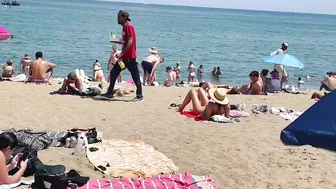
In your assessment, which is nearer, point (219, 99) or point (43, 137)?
point (43, 137)

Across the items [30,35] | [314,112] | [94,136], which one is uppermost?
[314,112]

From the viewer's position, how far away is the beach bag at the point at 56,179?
4547mm

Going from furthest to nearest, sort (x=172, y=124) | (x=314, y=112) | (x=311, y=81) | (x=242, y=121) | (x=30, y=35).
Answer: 1. (x=30, y=35)
2. (x=311, y=81)
3. (x=242, y=121)
4. (x=172, y=124)
5. (x=314, y=112)

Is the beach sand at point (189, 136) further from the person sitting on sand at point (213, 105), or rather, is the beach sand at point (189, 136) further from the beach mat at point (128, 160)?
the person sitting on sand at point (213, 105)

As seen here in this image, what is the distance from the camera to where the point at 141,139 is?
688cm

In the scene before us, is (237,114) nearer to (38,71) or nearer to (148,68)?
(38,71)

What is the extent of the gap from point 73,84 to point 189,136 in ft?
12.8

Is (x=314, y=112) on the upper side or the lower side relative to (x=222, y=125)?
upper

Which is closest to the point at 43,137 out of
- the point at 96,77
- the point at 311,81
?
the point at 96,77

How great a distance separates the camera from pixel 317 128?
4039 mm

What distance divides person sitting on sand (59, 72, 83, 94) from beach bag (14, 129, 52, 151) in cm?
376

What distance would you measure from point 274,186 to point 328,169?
3.13 ft

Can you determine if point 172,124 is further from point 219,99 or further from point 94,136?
point 94,136

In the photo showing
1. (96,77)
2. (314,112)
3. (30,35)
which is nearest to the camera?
(314,112)
